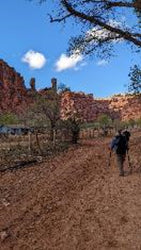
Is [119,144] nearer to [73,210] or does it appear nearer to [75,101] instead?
[73,210]

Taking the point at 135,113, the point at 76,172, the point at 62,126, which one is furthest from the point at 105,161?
the point at 135,113

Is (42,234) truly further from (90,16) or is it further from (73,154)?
(73,154)

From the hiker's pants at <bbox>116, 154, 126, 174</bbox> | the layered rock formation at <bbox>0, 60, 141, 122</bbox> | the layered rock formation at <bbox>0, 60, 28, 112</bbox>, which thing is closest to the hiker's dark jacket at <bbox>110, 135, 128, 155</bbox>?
the hiker's pants at <bbox>116, 154, 126, 174</bbox>

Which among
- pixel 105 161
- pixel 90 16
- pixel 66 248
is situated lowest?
pixel 66 248

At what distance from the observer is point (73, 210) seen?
56.6ft

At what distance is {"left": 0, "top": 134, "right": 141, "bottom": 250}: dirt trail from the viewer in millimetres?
14836

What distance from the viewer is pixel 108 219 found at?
15938mm

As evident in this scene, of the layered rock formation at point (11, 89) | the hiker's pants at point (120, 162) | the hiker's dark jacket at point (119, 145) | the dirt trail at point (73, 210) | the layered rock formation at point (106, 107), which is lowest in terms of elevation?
the dirt trail at point (73, 210)

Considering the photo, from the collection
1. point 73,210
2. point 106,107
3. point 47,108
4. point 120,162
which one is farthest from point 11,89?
point 73,210

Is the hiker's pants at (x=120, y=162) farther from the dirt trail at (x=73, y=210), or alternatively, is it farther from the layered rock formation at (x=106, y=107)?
the layered rock formation at (x=106, y=107)

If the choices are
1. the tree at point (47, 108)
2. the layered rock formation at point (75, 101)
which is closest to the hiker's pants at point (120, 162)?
the tree at point (47, 108)

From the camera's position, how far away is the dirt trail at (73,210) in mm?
14836

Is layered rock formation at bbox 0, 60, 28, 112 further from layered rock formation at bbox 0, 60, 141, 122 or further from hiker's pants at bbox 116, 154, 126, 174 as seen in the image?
hiker's pants at bbox 116, 154, 126, 174

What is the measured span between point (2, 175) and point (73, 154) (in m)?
9.07
